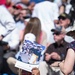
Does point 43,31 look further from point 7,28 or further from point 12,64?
point 12,64

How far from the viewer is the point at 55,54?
480 centimetres

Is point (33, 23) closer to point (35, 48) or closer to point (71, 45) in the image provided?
point (35, 48)

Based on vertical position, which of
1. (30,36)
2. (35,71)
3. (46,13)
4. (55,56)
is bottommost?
(35,71)

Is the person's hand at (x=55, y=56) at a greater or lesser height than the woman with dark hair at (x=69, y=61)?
lesser

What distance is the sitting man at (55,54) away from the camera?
15.6 feet

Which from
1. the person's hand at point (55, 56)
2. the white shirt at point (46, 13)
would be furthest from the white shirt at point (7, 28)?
the person's hand at point (55, 56)

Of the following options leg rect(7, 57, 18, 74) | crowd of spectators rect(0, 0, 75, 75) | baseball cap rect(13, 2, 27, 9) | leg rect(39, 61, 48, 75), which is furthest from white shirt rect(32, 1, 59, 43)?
leg rect(39, 61, 48, 75)

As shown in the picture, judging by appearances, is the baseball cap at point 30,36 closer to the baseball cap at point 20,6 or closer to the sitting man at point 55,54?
the sitting man at point 55,54

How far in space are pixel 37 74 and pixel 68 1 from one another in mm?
3610

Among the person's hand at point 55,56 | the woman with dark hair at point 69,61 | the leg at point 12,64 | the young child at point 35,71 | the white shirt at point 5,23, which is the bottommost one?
the leg at point 12,64

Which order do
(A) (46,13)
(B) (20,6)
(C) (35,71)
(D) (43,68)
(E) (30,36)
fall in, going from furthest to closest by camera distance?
(B) (20,6), (A) (46,13), (E) (30,36), (D) (43,68), (C) (35,71)

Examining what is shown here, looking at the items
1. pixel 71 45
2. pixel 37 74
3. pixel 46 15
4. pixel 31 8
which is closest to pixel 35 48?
pixel 37 74

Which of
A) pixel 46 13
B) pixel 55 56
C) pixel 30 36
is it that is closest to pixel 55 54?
pixel 55 56

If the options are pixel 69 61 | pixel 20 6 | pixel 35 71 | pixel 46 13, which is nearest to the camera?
pixel 69 61
